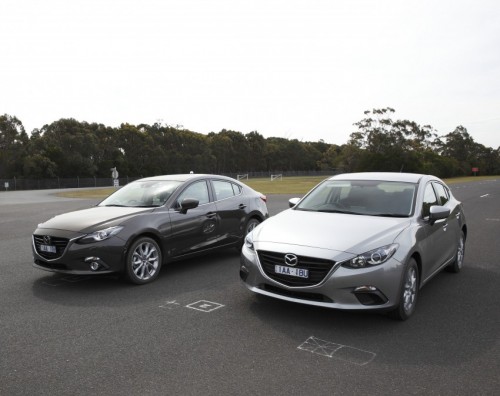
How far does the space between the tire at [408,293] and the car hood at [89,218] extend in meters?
3.77

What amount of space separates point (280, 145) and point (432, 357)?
5384 inches

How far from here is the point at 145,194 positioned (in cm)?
723

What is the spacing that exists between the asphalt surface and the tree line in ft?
227

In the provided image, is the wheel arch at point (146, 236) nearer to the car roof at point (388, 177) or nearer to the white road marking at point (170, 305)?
the white road marking at point (170, 305)

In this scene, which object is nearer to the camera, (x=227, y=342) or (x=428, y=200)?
(x=227, y=342)

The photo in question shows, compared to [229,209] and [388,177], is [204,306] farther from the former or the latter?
[388,177]

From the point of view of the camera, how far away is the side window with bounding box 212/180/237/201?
7909 mm

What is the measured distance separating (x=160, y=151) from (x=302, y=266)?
292 ft

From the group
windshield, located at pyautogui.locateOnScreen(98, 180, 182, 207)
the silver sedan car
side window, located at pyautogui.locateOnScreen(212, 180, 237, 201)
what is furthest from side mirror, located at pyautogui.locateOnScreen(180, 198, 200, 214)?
the silver sedan car

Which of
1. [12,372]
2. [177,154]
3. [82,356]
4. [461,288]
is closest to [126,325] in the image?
[82,356]

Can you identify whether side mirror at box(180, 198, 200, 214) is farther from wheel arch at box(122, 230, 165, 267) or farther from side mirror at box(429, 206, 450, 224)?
side mirror at box(429, 206, 450, 224)

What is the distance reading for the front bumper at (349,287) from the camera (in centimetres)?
432

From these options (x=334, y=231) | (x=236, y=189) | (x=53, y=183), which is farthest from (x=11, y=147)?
(x=334, y=231)

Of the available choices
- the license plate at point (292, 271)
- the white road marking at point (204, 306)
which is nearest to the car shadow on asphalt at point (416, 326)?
the white road marking at point (204, 306)
